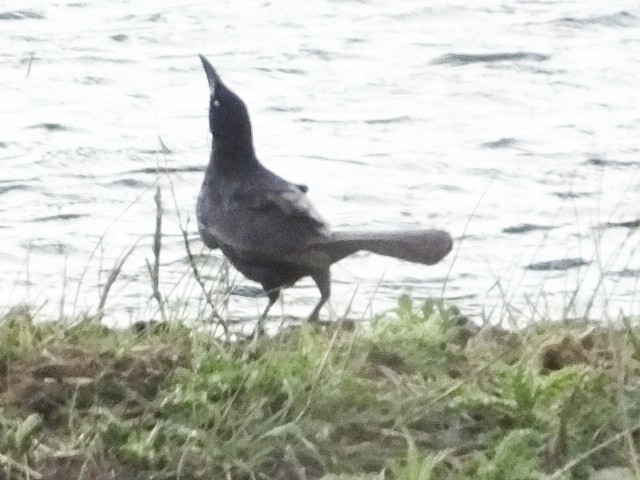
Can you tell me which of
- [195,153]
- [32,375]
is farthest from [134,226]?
[32,375]

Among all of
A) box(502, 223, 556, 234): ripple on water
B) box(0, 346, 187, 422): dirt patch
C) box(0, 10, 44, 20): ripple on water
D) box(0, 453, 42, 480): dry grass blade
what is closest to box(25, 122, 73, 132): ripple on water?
box(0, 10, 44, 20): ripple on water

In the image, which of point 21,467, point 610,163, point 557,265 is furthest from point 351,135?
point 21,467

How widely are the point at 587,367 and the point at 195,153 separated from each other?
3.83m

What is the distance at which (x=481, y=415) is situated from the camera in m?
3.16

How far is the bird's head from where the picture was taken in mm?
4551

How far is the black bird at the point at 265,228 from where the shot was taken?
4.07 m

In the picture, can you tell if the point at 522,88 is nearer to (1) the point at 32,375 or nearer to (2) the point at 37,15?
(2) the point at 37,15

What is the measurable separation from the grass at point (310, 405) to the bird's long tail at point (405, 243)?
18.6 inches

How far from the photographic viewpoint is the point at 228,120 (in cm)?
457

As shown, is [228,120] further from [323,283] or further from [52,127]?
[52,127]

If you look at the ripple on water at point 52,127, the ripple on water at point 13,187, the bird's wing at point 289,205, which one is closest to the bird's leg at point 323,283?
the bird's wing at point 289,205

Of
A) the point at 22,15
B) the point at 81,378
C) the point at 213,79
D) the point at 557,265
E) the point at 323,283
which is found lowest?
the point at 22,15

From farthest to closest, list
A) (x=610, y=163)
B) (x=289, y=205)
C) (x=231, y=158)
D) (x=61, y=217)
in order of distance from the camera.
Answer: (x=610, y=163), (x=61, y=217), (x=231, y=158), (x=289, y=205)

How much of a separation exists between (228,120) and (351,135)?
2774 millimetres
